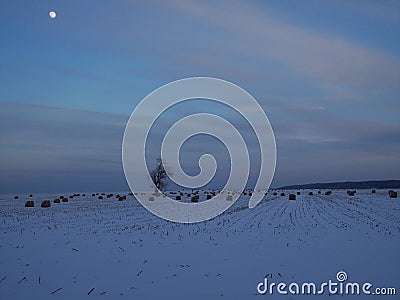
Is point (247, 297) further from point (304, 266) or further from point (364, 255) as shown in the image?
point (364, 255)

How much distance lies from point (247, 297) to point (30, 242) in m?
9.13

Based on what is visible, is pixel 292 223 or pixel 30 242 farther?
pixel 292 223

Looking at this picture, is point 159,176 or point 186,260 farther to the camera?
point 159,176

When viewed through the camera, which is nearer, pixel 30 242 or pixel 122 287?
Result: pixel 122 287

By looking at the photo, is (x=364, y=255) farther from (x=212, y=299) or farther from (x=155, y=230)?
(x=155, y=230)

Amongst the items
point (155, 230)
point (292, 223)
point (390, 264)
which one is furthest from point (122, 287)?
point (292, 223)

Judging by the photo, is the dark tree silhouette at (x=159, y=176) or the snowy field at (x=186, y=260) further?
the dark tree silhouette at (x=159, y=176)

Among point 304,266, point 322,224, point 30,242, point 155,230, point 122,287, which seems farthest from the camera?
point 322,224

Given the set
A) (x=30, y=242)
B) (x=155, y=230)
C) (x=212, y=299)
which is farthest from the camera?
(x=155, y=230)

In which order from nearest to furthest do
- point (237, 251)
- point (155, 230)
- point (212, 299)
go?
1. point (212, 299)
2. point (237, 251)
3. point (155, 230)

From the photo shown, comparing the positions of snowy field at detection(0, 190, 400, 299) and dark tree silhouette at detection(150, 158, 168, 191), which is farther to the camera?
dark tree silhouette at detection(150, 158, 168, 191)

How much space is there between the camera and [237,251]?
11.8m

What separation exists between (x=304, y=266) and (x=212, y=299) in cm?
326

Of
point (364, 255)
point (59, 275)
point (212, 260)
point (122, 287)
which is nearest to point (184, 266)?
point (212, 260)
